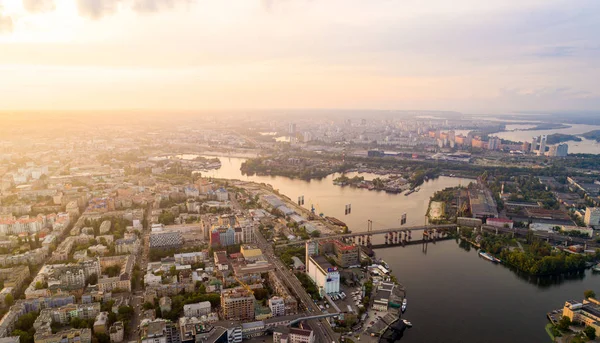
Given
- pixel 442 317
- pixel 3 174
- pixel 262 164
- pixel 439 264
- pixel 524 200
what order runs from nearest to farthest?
1. pixel 442 317
2. pixel 439 264
3. pixel 524 200
4. pixel 3 174
5. pixel 262 164

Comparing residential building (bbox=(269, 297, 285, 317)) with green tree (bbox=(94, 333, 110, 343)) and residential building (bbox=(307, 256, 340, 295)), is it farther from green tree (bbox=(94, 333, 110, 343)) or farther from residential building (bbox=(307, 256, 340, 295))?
green tree (bbox=(94, 333, 110, 343))

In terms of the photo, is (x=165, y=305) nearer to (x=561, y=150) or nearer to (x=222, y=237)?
(x=222, y=237)

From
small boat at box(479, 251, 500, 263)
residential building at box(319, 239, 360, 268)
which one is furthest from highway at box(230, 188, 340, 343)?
small boat at box(479, 251, 500, 263)

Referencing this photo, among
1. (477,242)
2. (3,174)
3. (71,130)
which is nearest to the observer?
(477,242)

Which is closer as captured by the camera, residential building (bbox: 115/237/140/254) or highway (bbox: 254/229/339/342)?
highway (bbox: 254/229/339/342)

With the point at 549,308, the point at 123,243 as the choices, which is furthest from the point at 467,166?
the point at 123,243

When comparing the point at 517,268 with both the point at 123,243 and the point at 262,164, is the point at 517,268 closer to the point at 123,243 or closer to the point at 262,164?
the point at 123,243

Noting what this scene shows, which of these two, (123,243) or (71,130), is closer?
(123,243)

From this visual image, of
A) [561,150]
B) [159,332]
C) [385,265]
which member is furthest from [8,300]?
[561,150]

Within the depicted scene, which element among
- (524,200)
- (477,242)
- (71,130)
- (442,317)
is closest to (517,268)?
(477,242)
